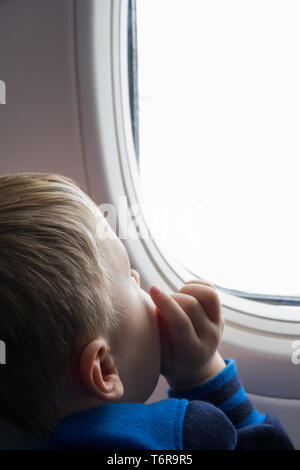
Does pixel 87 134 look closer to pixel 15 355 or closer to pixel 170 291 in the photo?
pixel 170 291

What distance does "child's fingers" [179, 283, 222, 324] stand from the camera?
0.74 meters

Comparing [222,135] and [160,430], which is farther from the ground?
[222,135]

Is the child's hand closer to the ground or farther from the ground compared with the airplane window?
closer to the ground

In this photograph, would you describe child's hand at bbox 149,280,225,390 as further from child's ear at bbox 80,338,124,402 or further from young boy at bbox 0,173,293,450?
child's ear at bbox 80,338,124,402

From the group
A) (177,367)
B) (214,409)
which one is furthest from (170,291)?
(214,409)

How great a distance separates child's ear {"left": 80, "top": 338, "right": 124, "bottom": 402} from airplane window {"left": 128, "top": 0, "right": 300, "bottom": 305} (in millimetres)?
510

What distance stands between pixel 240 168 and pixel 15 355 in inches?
33.4

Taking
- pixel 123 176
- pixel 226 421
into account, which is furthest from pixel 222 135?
pixel 226 421

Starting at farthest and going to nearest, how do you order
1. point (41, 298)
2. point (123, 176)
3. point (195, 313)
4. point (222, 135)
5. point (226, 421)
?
point (222, 135), point (123, 176), point (195, 313), point (226, 421), point (41, 298)

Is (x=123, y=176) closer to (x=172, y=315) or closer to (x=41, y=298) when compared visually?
(x=172, y=315)

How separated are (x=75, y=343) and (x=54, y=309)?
0.18 feet

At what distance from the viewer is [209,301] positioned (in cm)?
74

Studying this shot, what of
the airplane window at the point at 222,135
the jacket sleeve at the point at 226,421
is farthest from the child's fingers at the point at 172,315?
the airplane window at the point at 222,135

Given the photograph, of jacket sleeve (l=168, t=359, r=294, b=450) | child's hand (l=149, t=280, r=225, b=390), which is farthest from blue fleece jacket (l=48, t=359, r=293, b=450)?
child's hand (l=149, t=280, r=225, b=390)
